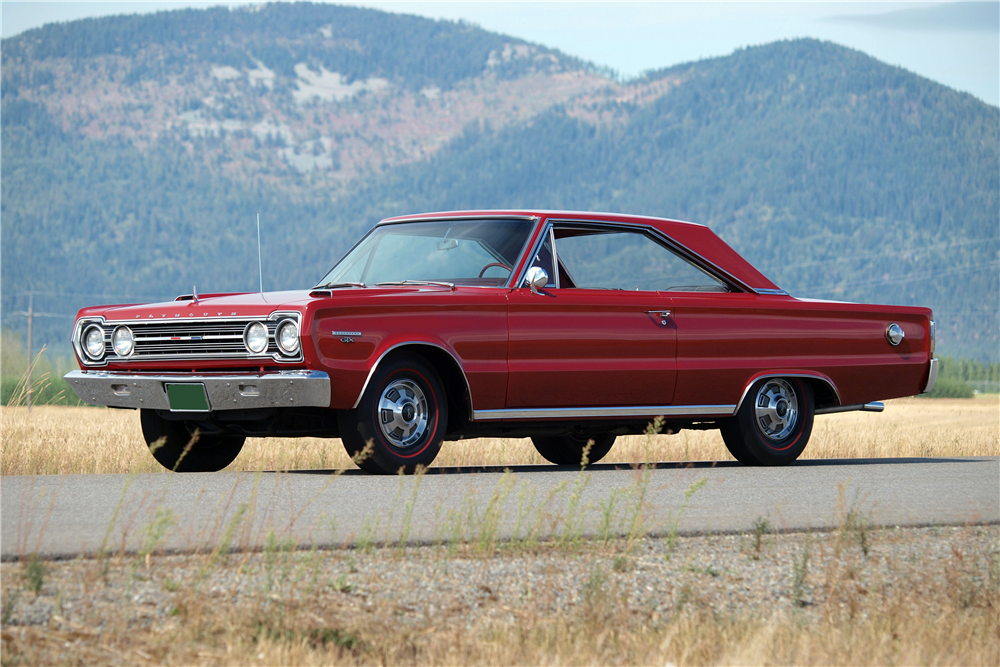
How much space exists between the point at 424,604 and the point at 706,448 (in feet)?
32.8

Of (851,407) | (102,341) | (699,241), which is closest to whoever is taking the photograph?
(102,341)

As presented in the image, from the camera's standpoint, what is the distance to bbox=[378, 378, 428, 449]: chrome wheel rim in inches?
338

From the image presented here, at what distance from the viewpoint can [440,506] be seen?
22.6ft

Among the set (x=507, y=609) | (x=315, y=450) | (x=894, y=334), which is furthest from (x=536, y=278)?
(x=507, y=609)

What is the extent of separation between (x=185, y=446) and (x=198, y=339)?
1555 millimetres

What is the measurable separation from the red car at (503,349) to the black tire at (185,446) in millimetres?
16

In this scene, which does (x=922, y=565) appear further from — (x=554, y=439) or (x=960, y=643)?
(x=554, y=439)

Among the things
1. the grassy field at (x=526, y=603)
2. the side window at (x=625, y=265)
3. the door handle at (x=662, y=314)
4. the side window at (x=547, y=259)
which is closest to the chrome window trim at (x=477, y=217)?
the side window at (x=547, y=259)

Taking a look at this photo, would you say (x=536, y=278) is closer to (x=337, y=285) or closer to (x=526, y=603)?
(x=337, y=285)

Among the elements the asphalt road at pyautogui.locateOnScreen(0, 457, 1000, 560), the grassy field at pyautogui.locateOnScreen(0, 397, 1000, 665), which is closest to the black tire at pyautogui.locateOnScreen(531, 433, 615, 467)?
the asphalt road at pyautogui.locateOnScreen(0, 457, 1000, 560)

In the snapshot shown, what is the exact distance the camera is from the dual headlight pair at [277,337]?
8219mm

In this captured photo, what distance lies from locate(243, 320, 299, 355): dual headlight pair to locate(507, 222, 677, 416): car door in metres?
1.59

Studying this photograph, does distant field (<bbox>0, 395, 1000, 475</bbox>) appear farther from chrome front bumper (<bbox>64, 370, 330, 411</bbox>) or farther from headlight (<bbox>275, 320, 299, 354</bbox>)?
headlight (<bbox>275, 320, 299, 354</bbox>)

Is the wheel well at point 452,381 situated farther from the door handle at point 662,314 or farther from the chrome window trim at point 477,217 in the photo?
the door handle at point 662,314
